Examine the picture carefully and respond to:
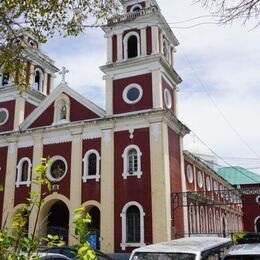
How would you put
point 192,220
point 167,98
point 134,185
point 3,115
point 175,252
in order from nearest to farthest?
point 175,252 < point 134,185 < point 167,98 < point 192,220 < point 3,115

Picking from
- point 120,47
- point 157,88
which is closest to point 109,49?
point 120,47

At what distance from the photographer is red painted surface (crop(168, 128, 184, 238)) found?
20.6 m

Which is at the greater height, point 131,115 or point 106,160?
point 131,115

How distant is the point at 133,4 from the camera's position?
2469 centimetres

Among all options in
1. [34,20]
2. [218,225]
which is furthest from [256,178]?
[34,20]

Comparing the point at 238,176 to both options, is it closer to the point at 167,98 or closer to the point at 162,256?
the point at 167,98

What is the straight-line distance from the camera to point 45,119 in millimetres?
24547

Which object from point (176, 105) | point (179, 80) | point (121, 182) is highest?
point (179, 80)

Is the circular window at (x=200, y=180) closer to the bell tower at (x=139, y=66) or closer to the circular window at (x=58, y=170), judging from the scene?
the bell tower at (x=139, y=66)

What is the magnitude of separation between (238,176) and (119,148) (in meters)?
33.9

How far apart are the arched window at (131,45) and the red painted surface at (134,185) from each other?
5404 mm

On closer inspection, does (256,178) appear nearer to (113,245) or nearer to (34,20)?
(113,245)

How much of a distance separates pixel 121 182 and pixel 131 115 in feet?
12.8

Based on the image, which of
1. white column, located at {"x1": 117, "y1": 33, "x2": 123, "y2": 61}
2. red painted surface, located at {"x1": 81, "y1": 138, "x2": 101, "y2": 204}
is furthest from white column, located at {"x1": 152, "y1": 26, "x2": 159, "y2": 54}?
red painted surface, located at {"x1": 81, "y1": 138, "x2": 101, "y2": 204}
